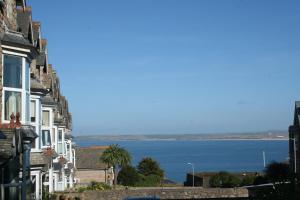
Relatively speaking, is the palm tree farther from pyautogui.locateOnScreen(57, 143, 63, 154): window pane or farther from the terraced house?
the terraced house

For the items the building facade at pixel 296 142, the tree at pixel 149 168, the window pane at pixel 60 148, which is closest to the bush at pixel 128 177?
the tree at pixel 149 168

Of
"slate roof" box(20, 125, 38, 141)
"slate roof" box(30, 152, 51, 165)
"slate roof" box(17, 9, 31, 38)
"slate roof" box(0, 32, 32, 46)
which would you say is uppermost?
"slate roof" box(17, 9, 31, 38)

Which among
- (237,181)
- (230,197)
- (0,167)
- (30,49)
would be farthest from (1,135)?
(237,181)

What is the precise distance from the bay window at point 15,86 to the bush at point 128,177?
5238 centimetres

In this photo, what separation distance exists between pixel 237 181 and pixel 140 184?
14524 mm

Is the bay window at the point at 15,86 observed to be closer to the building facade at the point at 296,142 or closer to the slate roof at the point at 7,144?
the slate roof at the point at 7,144

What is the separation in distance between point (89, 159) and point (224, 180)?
2651 centimetres

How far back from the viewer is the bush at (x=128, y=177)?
68.8 m

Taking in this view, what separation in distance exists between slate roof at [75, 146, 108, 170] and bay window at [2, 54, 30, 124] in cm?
6007

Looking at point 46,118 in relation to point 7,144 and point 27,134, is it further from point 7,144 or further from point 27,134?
point 7,144

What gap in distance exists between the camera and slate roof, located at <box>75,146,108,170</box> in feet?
252

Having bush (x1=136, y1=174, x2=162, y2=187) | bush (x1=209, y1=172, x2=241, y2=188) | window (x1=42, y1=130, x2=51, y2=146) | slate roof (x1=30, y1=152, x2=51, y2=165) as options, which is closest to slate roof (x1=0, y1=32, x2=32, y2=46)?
slate roof (x1=30, y1=152, x2=51, y2=165)

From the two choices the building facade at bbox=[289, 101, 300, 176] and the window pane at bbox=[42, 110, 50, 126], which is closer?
the window pane at bbox=[42, 110, 50, 126]

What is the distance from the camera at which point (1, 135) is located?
1368cm
